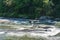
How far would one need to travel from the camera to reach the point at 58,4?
4459 cm

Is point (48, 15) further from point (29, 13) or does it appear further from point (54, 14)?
point (29, 13)

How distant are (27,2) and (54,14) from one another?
6018mm

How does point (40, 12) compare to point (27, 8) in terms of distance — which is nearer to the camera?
point (40, 12)

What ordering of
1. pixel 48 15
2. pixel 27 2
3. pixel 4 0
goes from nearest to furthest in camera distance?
pixel 48 15
pixel 27 2
pixel 4 0

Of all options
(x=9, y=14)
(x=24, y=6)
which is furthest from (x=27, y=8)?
(x=9, y=14)

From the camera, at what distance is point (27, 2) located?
45.2 meters

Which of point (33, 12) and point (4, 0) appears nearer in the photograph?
point (33, 12)

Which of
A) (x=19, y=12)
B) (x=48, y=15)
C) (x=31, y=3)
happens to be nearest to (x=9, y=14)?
(x=19, y=12)

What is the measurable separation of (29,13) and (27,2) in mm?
2200

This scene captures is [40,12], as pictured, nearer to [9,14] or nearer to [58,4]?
[58,4]

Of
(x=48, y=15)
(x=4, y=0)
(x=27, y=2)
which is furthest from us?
(x=4, y=0)

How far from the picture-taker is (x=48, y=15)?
42094 millimetres

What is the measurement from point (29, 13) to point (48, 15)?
483 cm

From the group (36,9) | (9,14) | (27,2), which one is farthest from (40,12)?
(9,14)
